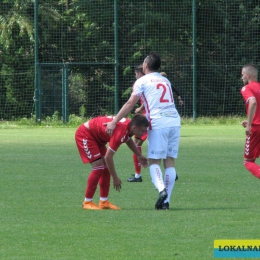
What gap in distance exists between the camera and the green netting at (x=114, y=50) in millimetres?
31469

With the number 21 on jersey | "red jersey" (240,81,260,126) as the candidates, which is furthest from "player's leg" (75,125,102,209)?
"red jersey" (240,81,260,126)

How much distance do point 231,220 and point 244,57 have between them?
2604cm

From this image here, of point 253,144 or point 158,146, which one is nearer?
point 158,146

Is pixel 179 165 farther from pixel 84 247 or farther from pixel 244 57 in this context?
pixel 244 57

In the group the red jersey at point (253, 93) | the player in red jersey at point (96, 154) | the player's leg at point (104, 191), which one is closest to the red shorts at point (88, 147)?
the player in red jersey at point (96, 154)

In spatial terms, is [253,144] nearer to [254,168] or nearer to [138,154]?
[254,168]

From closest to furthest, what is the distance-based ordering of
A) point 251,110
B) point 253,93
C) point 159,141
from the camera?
point 159,141 → point 251,110 → point 253,93

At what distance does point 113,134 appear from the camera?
8758 mm

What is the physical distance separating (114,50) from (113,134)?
23.4 metres

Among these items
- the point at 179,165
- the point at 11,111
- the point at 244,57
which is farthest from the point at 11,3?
the point at 179,165

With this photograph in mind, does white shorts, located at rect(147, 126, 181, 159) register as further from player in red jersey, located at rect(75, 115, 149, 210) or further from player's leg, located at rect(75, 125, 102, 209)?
player's leg, located at rect(75, 125, 102, 209)

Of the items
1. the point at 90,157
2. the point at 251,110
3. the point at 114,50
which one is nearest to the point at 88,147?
the point at 90,157

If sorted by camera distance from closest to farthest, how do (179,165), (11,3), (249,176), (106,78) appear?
(249,176) → (179,165) → (106,78) → (11,3)

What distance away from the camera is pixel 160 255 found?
6453 millimetres
